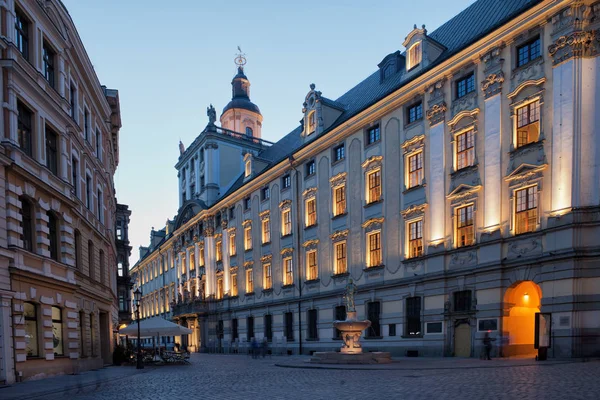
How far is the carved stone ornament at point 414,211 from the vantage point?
28.2 m

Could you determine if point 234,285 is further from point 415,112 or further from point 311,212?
point 415,112

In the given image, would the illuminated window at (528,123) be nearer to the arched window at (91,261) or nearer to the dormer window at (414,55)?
the dormer window at (414,55)

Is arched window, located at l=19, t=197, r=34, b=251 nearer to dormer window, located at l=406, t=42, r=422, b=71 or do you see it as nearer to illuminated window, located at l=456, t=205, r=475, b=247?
illuminated window, located at l=456, t=205, r=475, b=247

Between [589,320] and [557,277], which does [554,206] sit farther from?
[589,320]

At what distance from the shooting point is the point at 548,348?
20.5m

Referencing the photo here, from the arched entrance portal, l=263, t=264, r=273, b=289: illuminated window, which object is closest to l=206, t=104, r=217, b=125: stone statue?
l=263, t=264, r=273, b=289: illuminated window

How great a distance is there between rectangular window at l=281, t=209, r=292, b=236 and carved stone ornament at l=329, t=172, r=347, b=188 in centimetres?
635

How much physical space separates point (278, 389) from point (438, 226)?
15624 mm

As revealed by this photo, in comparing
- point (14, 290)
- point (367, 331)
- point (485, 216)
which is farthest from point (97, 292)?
point (485, 216)

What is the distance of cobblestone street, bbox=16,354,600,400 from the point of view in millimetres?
11547

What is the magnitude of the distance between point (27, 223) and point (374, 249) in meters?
19.4

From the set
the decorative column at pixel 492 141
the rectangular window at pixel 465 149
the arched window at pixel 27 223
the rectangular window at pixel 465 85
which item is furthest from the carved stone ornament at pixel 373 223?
the arched window at pixel 27 223

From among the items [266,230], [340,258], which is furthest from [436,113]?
[266,230]

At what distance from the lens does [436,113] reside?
2758cm
